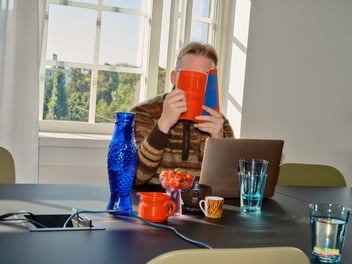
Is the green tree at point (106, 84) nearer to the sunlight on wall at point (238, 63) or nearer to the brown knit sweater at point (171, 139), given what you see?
the sunlight on wall at point (238, 63)

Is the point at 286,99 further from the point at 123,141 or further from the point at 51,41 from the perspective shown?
the point at 123,141

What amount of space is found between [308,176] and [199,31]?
1378 millimetres

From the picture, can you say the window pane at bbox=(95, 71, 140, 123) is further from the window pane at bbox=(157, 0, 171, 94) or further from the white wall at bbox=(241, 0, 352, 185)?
the white wall at bbox=(241, 0, 352, 185)

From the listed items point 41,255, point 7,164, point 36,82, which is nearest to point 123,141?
point 41,255

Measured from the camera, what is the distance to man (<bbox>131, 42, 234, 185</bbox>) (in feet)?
6.32

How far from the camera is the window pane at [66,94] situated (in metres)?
3.13

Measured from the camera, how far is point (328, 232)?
114 cm

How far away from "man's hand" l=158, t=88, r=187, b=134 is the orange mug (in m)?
0.44

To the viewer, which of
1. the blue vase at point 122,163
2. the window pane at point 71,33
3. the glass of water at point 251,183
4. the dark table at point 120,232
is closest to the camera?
the dark table at point 120,232

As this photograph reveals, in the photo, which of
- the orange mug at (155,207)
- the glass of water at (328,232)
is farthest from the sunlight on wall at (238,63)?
the glass of water at (328,232)

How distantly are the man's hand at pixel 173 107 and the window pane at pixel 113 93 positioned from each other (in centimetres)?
143

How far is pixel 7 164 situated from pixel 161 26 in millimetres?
1609

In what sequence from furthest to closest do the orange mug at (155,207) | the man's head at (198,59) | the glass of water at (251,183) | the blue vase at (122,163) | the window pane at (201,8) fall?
the window pane at (201,8), the man's head at (198,59), the glass of water at (251,183), the blue vase at (122,163), the orange mug at (155,207)

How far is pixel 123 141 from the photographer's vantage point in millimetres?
1466
